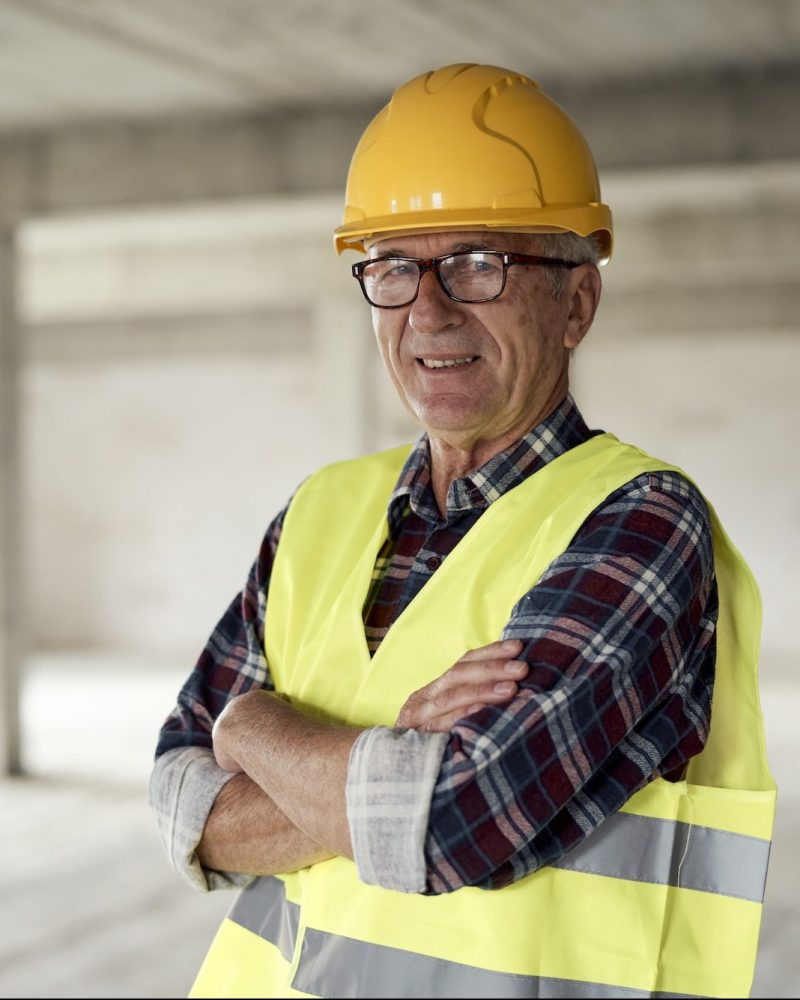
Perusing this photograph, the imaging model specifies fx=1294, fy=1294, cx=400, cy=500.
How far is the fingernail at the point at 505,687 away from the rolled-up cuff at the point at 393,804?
0.09 m

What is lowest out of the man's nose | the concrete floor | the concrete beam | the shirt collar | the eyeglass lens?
the concrete floor

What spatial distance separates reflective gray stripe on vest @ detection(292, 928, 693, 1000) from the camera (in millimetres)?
1688

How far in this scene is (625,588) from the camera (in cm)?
168

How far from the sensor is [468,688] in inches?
65.2

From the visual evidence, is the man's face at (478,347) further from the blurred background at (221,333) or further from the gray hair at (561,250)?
the blurred background at (221,333)

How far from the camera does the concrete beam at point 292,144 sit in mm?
7473

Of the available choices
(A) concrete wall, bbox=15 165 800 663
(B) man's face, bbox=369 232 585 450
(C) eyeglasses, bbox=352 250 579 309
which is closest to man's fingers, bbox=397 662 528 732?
(B) man's face, bbox=369 232 585 450

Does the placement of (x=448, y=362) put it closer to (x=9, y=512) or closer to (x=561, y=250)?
(x=561, y=250)

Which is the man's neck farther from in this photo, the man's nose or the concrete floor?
the concrete floor

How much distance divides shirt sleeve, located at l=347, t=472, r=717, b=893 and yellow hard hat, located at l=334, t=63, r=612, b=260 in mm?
483

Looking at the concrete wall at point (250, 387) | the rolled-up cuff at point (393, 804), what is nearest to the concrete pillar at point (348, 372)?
the concrete wall at point (250, 387)

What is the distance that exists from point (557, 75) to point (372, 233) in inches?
235

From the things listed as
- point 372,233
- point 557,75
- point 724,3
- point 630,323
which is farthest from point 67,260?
point 372,233

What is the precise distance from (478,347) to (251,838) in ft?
2.64
